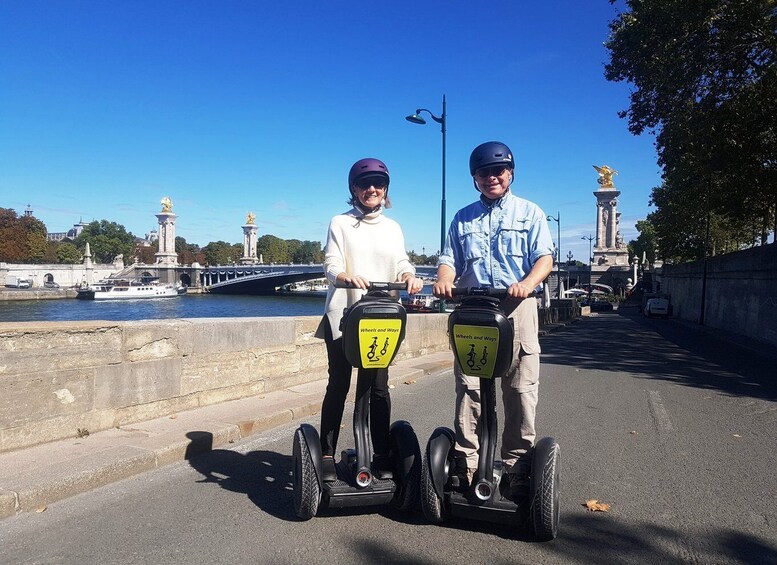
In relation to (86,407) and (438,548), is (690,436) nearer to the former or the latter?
(438,548)

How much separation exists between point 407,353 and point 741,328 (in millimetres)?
18723

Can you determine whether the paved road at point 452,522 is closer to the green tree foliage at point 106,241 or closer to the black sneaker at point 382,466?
the black sneaker at point 382,466

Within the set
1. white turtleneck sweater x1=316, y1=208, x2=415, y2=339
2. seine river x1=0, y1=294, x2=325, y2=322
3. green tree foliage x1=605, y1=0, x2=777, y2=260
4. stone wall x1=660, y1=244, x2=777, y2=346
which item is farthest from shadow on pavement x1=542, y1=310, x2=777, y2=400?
seine river x1=0, y1=294, x2=325, y2=322

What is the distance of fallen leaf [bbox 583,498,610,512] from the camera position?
145 inches

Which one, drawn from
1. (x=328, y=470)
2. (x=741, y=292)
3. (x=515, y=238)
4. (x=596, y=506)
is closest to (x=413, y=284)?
(x=515, y=238)

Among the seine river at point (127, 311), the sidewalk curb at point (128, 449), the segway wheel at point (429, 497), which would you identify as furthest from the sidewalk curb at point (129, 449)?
the seine river at point (127, 311)

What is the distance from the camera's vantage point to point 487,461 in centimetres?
313

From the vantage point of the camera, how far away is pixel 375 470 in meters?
3.48

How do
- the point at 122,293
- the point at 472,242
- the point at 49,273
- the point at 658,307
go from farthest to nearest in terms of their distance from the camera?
1. the point at 49,273
2. the point at 122,293
3. the point at 658,307
4. the point at 472,242

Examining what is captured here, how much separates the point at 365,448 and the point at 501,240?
1.42 metres

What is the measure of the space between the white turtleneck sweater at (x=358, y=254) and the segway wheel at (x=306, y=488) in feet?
2.31

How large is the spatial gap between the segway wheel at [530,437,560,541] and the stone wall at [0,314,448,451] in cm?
361

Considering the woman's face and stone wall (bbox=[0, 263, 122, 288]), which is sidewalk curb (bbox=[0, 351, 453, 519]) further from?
stone wall (bbox=[0, 263, 122, 288])

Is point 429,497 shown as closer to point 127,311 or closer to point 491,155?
point 491,155
